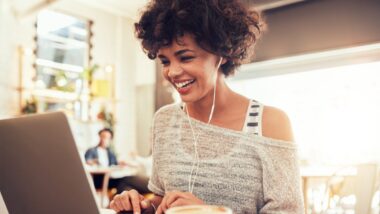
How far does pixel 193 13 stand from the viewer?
106 cm

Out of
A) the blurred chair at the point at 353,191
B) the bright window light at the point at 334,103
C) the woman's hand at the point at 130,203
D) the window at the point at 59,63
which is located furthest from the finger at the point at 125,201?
the window at the point at 59,63

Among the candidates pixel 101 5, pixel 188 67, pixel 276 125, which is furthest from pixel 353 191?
pixel 101 5

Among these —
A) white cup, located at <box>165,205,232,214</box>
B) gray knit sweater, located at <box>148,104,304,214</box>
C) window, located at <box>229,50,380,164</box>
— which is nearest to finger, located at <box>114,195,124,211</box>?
gray knit sweater, located at <box>148,104,304,214</box>

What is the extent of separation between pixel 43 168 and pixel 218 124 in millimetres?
537

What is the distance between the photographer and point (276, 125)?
42.7 inches

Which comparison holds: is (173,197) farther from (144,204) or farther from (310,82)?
(310,82)

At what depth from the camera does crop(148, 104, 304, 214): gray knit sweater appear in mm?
1016

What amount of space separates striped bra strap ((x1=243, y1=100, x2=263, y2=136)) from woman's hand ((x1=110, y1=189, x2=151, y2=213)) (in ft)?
1.18

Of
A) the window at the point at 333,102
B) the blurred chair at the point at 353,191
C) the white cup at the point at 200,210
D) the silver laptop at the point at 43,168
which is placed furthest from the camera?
the window at the point at 333,102

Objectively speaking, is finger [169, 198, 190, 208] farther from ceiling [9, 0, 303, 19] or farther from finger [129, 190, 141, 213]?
ceiling [9, 0, 303, 19]

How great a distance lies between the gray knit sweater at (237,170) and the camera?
1016 millimetres

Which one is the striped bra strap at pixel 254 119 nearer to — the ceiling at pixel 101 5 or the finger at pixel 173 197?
the finger at pixel 173 197

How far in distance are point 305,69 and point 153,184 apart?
4.29 ft

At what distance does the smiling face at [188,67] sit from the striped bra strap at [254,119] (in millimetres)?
137
